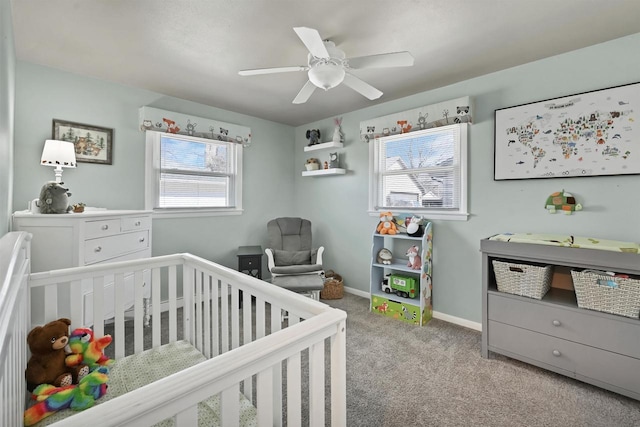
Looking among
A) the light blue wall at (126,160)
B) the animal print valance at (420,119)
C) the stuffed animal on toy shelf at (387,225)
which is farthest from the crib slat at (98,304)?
the animal print valance at (420,119)

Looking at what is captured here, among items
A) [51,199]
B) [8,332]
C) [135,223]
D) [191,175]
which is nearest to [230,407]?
[8,332]

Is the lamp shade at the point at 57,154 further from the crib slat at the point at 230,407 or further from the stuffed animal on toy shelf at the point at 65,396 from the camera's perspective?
the crib slat at the point at 230,407

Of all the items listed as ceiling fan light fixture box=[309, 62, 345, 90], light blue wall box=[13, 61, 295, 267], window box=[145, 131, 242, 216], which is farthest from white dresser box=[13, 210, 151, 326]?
ceiling fan light fixture box=[309, 62, 345, 90]

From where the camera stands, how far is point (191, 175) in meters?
3.28

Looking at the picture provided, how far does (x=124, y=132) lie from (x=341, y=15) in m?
2.31

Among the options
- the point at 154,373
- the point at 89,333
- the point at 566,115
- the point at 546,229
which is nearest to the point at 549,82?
the point at 566,115

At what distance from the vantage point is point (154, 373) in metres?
1.37

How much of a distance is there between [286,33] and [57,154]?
1908 millimetres

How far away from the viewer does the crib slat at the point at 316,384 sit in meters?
0.85

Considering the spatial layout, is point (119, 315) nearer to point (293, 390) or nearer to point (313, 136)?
point (293, 390)

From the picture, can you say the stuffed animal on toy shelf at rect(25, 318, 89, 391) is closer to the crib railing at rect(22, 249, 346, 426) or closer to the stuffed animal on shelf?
the crib railing at rect(22, 249, 346, 426)

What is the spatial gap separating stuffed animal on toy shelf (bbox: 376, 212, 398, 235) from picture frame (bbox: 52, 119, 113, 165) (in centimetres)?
269

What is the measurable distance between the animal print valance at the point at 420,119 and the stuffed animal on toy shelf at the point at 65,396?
292 cm

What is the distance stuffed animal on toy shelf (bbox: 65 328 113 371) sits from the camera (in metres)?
1.28
